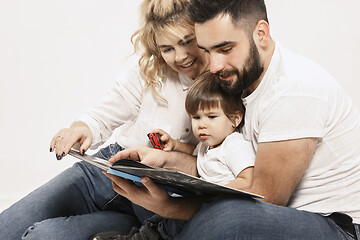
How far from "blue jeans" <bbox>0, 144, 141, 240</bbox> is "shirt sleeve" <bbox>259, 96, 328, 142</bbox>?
909 mm

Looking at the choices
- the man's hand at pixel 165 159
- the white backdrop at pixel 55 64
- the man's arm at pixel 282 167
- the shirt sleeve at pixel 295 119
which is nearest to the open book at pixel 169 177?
the man's arm at pixel 282 167

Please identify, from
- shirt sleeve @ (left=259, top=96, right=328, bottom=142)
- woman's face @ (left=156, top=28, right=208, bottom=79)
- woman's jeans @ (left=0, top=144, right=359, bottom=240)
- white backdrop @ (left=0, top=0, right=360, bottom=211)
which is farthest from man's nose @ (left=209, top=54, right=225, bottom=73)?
white backdrop @ (left=0, top=0, right=360, bottom=211)

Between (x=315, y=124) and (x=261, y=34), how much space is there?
36 cm

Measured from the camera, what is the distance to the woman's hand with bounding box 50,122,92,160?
210 centimetres

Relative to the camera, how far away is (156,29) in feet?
7.16

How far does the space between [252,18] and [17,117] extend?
2.31 meters

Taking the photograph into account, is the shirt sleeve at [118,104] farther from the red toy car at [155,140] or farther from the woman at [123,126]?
the red toy car at [155,140]

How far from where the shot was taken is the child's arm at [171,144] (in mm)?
2203

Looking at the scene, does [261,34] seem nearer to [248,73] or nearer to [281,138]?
[248,73]

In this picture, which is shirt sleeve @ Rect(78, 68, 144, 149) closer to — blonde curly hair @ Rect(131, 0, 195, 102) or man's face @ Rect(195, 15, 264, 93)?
blonde curly hair @ Rect(131, 0, 195, 102)

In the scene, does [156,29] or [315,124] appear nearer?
[315,124]

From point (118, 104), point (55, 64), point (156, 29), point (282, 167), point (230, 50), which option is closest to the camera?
point (282, 167)

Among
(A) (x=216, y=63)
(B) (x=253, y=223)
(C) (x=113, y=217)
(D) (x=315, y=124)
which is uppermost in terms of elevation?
(A) (x=216, y=63)

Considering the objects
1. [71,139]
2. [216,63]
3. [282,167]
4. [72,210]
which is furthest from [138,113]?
[282,167]
